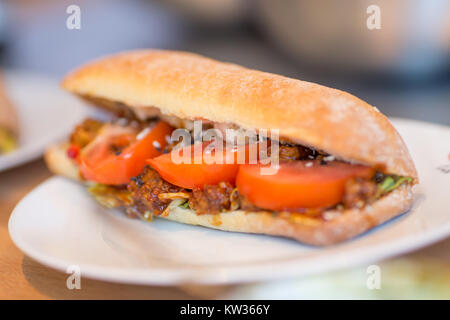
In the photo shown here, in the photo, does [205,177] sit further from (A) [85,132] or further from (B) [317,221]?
(A) [85,132]

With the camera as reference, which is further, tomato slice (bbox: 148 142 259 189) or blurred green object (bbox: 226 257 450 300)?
tomato slice (bbox: 148 142 259 189)

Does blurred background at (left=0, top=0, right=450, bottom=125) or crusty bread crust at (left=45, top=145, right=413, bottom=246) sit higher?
blurred background at (left=0, top=0, right=450, bottom=125)

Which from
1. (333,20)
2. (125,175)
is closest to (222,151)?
(125,175)

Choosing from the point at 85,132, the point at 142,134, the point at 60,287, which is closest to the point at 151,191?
the point at 142,134

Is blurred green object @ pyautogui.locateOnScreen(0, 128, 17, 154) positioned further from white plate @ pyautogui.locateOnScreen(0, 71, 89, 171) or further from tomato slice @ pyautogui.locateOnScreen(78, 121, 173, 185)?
tomato slice @ pyautogui.locateOnScreen(78, 121, 173, 185)

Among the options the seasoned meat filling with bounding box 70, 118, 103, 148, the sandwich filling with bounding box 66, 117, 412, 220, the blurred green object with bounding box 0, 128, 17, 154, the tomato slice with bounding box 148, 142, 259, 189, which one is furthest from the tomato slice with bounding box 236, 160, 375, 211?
the blurred green object with bounding box 0, 128, 17, 154

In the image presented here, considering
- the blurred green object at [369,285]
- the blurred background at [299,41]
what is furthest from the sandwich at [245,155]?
the blurred background at [299,41]
